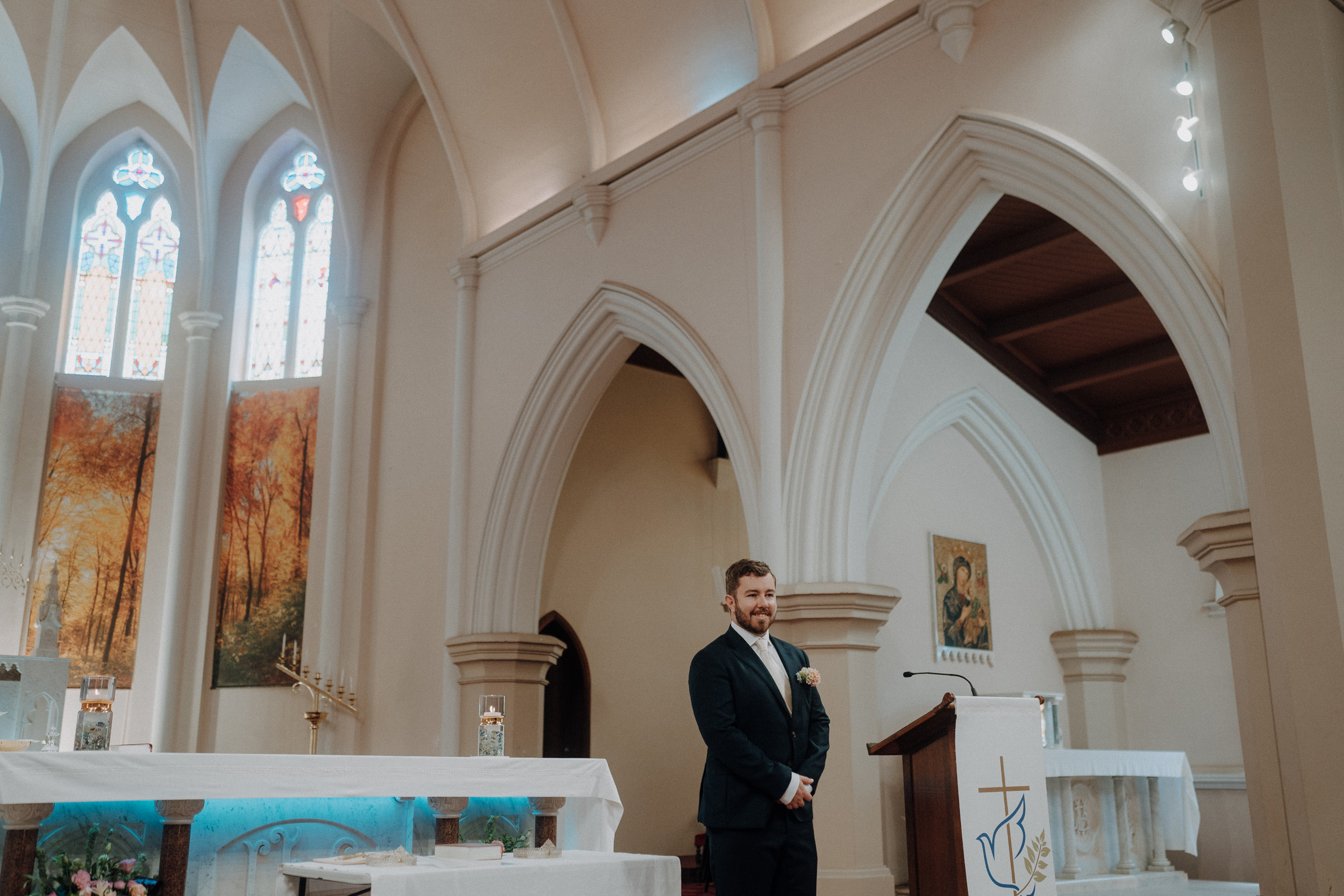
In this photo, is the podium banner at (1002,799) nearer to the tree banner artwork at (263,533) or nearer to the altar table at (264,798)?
the altar table at (264,798)

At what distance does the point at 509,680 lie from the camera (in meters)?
9.08

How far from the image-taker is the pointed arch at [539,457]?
8.88 m

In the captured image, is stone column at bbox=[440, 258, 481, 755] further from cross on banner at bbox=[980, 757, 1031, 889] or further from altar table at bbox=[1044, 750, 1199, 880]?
cross on banner at bbox=[980, 757, 1031, 889]

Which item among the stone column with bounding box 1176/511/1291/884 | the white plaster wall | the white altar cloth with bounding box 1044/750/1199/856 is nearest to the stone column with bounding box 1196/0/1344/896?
the stone column with bounding box 1176/511/1291/884

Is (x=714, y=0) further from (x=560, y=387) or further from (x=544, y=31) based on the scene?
(x=560, y=387)

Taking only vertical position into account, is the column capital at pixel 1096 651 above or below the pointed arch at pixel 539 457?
below

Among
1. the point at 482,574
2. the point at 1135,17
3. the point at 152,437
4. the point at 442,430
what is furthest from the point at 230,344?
the point at 1135,17

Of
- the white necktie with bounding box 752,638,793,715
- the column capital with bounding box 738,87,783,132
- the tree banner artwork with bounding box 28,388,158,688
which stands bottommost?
the white necktie with bounding box 752,638,793,715

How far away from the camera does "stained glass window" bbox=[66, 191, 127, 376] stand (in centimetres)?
1127

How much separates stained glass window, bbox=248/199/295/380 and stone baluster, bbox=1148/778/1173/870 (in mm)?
8181

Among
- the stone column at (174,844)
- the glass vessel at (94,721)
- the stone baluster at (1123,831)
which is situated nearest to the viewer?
the stone column at (174,844)

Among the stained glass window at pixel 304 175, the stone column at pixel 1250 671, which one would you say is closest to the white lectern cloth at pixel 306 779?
the stone column at pixel 1250 671

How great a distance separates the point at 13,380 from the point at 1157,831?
Answer: 10.1 meters

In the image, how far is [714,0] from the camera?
8062mm
